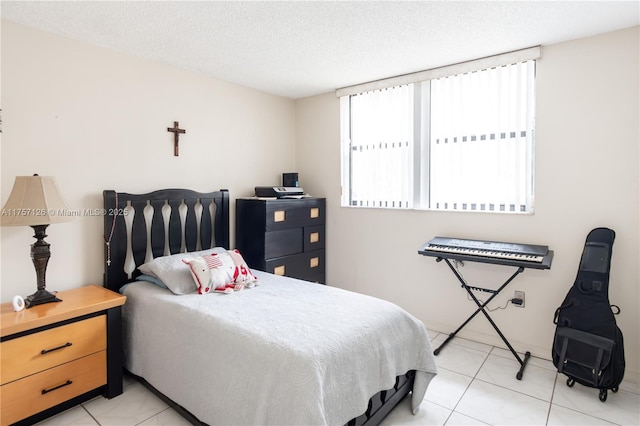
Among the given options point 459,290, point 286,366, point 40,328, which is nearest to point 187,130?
point 40,328

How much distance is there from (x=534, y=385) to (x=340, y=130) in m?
2.78

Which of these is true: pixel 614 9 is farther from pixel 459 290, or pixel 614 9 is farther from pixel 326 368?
pixel 326 368

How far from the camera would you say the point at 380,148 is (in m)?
3.58

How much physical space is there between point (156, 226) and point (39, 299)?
0.93 meters

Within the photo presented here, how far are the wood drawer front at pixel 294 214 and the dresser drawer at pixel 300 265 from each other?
317 millimetres

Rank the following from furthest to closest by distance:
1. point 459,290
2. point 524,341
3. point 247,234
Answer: point 247,234 < point 459,290 < point 524,341

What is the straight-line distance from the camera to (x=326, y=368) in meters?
1.55

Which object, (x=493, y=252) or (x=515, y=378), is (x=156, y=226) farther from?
(x=515, y=378)

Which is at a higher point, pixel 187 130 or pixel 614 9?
pixel 614 9

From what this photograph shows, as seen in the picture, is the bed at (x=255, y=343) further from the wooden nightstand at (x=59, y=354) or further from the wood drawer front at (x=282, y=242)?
the wood drawer front at (x=282, y=242)

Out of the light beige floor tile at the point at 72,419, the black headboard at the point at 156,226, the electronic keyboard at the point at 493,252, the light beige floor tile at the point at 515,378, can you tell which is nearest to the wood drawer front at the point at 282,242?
the black headboard at the point at 156,226

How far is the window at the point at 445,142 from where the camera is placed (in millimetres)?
2799

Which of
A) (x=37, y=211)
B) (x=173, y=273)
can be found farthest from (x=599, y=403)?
(x=37, y=211)

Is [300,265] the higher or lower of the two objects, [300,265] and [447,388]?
the higher
